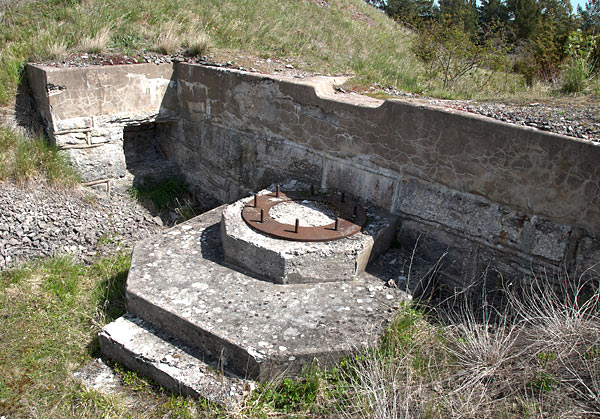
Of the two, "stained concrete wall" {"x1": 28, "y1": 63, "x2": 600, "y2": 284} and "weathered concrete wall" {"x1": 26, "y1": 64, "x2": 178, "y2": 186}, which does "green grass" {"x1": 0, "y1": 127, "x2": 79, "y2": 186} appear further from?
"stained concrete wall" {"x1": 28, "y1": 63, "x2": 600, "y2": 284}

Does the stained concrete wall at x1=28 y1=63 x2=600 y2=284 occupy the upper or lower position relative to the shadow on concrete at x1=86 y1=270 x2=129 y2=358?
upper

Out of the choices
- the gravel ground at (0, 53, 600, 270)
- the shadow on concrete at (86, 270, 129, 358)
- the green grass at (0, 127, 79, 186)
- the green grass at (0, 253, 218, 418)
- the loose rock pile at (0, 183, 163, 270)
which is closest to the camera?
the green grass at (0, 253, 218, 418)

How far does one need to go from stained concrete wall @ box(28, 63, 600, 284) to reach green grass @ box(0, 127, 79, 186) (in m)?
0.43

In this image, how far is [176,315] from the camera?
3828mm

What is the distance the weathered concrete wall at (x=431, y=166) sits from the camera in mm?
3906

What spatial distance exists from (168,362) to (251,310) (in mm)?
758

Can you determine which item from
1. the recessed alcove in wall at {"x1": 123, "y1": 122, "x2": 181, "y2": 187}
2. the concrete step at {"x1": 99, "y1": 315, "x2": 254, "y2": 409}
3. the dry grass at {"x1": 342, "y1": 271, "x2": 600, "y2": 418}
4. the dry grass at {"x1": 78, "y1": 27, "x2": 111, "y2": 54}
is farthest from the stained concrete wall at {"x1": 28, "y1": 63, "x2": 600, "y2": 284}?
the concrete step at {"x1": 99, "y1": 315, "x2": 254, "y2": 409}

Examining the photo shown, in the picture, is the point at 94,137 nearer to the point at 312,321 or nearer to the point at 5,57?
the point at 5,57

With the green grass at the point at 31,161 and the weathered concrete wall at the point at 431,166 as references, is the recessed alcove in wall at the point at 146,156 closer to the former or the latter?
the green grass at the point at 31,161

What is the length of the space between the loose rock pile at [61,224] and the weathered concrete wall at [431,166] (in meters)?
1.57

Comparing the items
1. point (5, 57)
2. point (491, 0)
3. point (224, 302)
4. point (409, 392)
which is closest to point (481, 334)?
point (409, 392)

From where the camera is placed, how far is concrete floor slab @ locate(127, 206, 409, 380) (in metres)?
3.54

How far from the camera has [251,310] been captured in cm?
392

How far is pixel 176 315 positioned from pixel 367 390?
164 centimetres
